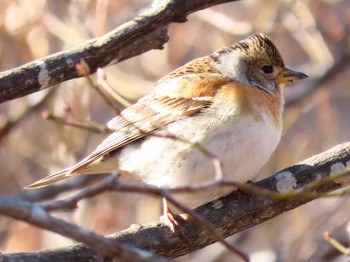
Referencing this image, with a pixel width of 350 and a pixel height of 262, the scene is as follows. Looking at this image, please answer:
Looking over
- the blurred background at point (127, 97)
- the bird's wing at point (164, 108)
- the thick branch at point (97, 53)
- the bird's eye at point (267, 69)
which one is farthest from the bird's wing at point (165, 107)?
the blurred background at point (127, 97)

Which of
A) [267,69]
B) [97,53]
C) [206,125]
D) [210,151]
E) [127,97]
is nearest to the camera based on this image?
Answer: [97,53]

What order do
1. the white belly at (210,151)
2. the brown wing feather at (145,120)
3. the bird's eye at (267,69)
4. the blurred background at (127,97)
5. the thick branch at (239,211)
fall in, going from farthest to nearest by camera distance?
the blurred background at (127,97) → the bird's eye at (267,69) → the brown wing feather at (145,120) → the white belly at (210,151) → the thick branch at (239,211)

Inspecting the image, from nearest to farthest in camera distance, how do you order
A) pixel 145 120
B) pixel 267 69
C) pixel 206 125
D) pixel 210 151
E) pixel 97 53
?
pixel 97 53
pixel 210 151
pixel 206 125
pixel 145 120
pixel 267 69

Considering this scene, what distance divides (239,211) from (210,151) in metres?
0.33

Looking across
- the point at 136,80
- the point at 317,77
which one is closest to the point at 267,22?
the point at 317,77

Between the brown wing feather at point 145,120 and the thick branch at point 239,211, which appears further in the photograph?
the brown wing feather at point 145,120

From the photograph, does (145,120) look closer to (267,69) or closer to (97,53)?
(97,53)

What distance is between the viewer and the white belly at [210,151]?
411 centimetres

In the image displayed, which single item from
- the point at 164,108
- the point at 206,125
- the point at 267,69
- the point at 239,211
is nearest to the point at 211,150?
the point at 206,125

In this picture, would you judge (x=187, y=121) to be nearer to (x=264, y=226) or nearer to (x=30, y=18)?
(x=30, y=18)

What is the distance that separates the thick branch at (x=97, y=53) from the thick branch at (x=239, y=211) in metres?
0.78

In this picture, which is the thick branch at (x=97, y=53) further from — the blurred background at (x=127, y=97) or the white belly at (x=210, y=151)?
the blurred background at (x=127, y=97)

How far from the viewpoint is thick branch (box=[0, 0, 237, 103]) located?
3787 mm

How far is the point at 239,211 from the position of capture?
3934 mm
